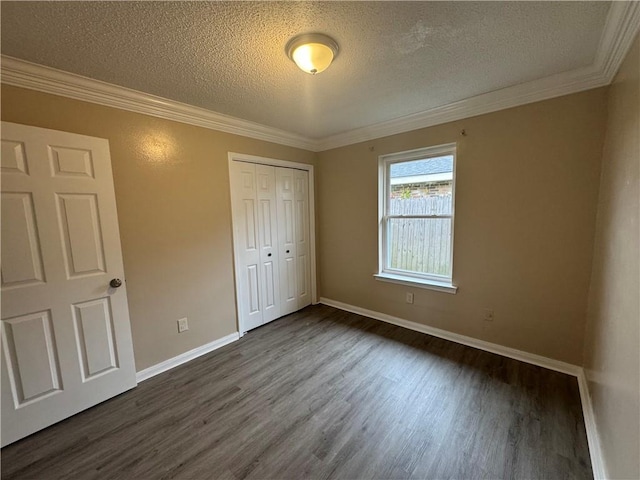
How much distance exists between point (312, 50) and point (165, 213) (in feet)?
5.88

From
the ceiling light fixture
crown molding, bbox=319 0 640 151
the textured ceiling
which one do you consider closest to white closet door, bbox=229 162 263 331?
the textured ceiling

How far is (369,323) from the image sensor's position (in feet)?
10.7

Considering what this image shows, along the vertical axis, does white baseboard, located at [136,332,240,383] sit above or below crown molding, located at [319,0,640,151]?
below

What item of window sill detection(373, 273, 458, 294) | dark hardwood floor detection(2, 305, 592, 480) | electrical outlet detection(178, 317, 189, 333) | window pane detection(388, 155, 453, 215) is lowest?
dark hardwood floor detection(2, 305, 592, 480)

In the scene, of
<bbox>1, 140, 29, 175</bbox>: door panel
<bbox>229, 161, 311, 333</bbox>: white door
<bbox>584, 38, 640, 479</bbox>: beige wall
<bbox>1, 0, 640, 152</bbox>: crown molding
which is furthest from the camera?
<bbox>229, 161, 311, 333</bbox>: white door

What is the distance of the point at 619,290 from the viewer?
1.33 meters

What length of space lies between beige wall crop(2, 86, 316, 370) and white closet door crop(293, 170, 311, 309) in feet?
2.95

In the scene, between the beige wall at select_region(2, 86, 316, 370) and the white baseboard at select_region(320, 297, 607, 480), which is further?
the beige wall at select_region(2, 86, 316, 370)

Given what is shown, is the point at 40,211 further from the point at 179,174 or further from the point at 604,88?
the point at 604,88

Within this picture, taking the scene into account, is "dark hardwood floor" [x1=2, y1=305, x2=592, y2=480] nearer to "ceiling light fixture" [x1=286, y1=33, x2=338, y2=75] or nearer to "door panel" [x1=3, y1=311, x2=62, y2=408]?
"door panel" [x1=3, y1=311, x2=62, y2=408]

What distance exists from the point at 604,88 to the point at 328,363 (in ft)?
9.98

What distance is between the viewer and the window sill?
2.74 metres

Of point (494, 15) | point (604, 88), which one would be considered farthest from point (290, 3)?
point (604, 88)

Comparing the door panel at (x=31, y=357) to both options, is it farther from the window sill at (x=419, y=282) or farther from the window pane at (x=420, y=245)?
the window pane at (x=420, y=245)
